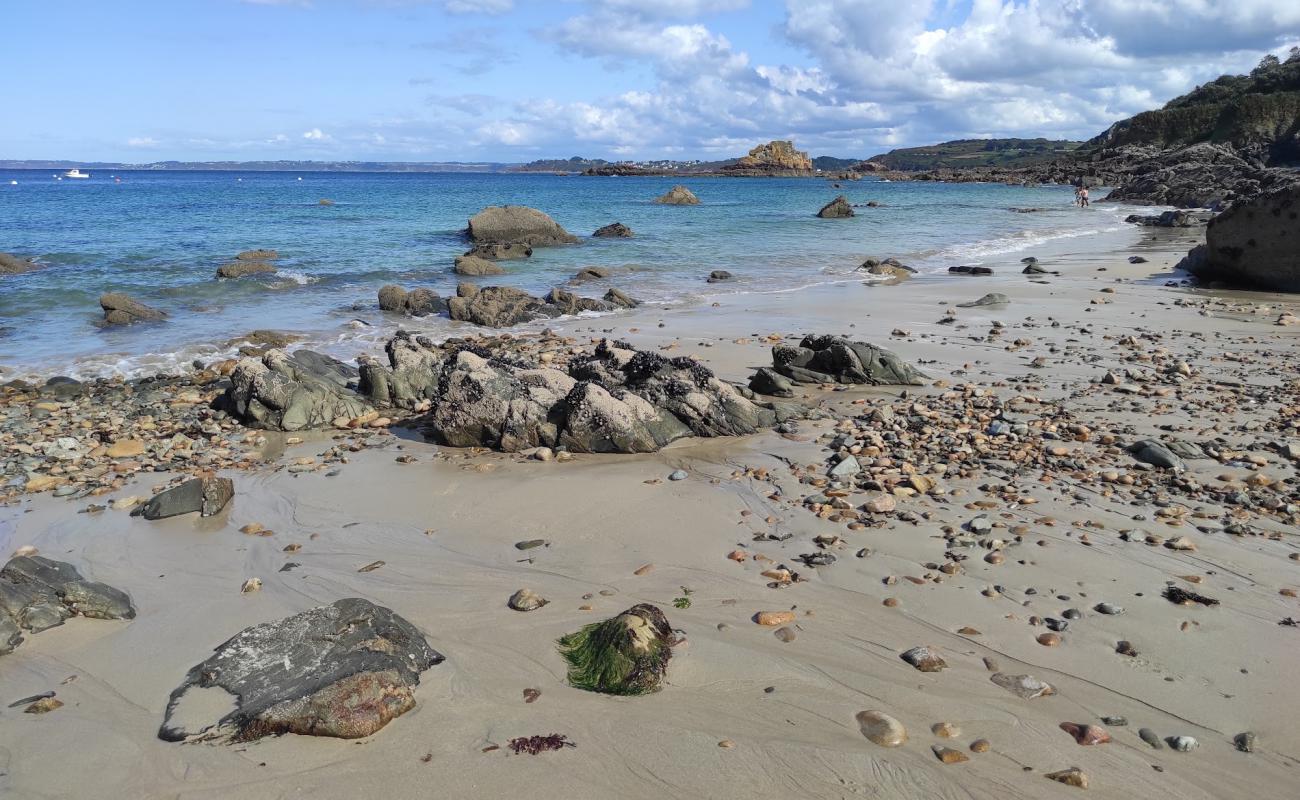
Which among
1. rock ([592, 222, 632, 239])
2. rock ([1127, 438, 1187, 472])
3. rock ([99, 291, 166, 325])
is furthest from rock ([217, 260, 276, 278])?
rock ([1127, 438, 1187, 472])

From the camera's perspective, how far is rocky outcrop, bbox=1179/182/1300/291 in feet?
54.0

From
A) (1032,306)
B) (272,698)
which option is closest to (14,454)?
(272,698)

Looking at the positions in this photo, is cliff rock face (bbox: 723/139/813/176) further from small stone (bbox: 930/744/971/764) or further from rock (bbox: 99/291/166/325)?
small stone (bbox: 930/744/971/764)

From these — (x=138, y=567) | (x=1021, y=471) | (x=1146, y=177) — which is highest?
(x=1146, y=177)

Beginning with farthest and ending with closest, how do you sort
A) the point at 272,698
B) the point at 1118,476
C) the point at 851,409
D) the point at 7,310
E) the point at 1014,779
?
the point at 7,310 < the point at 851,409 < the point at 1118,476 < the point at 272,698 < the point at 1014,779

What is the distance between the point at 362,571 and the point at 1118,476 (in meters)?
6.08

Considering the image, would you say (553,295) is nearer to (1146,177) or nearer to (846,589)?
(846,589)

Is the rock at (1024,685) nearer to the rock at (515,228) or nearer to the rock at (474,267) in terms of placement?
the rock at (474,267)

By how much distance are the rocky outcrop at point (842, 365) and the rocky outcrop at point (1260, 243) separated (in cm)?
1121

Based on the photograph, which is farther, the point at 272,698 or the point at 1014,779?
the point at 272,698

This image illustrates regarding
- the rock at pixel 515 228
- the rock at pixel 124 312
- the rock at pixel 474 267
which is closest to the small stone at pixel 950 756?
the rock at pixel 124 312

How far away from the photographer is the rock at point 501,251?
26891mm

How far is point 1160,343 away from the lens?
39.7ft

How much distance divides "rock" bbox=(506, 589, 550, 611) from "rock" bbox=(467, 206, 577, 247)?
27.0m
